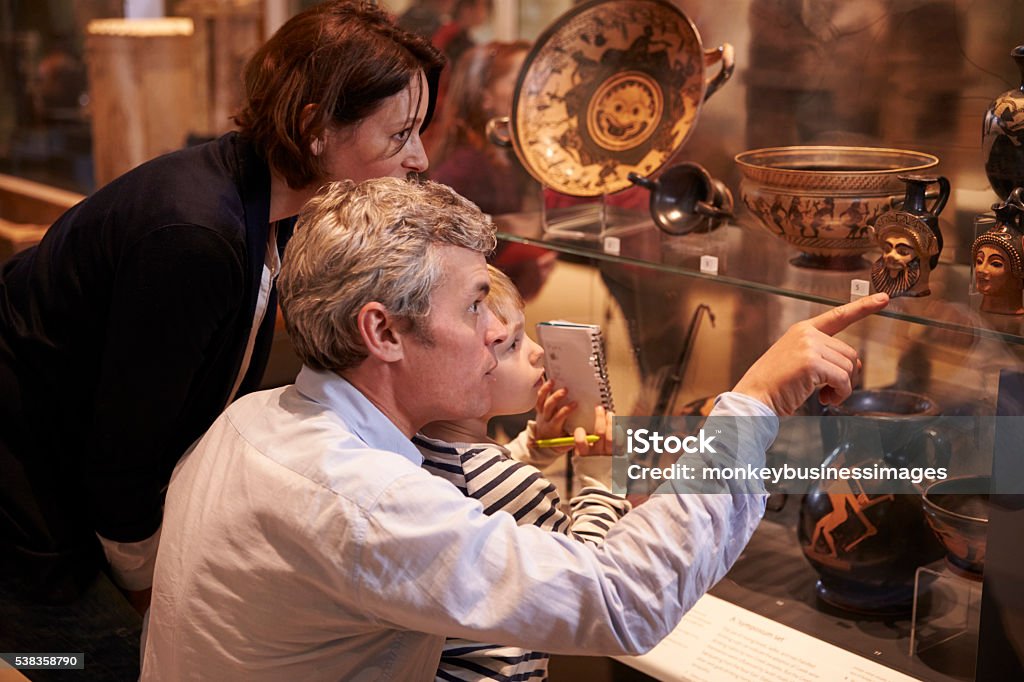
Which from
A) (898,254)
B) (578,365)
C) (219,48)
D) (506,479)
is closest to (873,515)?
(898,254)

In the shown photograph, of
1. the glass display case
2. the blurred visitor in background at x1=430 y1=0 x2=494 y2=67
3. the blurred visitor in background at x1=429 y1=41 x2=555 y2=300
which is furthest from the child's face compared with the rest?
the blurred visitor in background at x1=430 y1=0 x2=494 y2=67

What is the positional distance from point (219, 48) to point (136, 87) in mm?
498

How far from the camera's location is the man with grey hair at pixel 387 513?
1.15 meters

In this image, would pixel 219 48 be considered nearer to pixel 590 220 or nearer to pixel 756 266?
pixel 590 220

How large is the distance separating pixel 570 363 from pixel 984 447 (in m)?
0.65

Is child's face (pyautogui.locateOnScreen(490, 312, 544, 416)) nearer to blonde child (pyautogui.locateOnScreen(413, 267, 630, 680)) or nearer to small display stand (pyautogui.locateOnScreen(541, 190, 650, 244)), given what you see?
blonde child (pyautogui.locateOnScreen(413, 267, 630, 680))

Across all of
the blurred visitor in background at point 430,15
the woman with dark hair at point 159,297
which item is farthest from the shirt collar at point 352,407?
the blurred visitor in background at point 430,15

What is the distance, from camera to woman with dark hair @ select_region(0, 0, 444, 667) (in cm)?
155

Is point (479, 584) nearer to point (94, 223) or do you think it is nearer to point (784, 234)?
point (94, 223)

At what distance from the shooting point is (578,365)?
1.73 meters

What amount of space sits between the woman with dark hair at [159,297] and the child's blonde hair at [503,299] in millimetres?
261

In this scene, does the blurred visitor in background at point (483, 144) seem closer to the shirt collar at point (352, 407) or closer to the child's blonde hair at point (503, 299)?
the child's blonde hair at point (503, 299)

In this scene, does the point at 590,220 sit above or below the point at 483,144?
below

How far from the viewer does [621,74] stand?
2277mm
